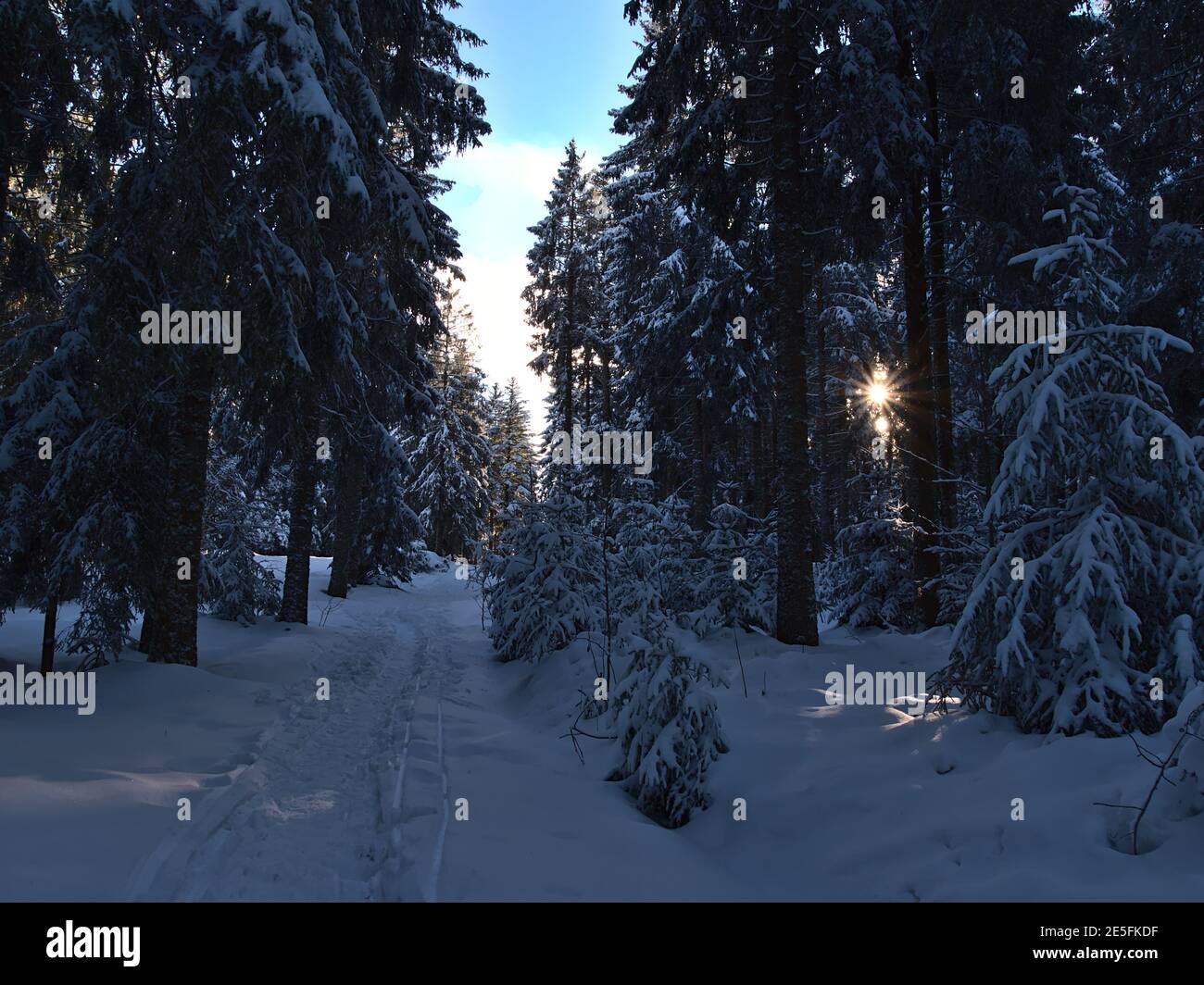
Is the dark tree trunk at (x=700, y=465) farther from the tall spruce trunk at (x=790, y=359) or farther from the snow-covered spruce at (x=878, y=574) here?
the tall spruce trunk at (x=790, y=359)

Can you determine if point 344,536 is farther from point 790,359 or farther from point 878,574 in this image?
point 878,574

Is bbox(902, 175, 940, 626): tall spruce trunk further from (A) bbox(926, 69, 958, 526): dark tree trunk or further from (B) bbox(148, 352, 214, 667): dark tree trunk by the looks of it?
(B) bbox(148, 352, 214, 667): dark tree trunk

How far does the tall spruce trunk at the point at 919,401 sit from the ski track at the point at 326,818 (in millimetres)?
7820

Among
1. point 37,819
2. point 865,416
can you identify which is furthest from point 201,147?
point 865,416

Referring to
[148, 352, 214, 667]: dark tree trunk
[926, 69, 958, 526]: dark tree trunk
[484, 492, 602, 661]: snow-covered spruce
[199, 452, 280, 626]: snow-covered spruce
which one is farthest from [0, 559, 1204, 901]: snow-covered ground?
[199, 452, 280, 626]: snow-covered spruce

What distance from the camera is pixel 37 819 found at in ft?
13.4

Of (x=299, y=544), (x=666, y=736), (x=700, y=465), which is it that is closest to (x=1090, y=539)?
(x=666, y=736)

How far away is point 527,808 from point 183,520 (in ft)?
19.9

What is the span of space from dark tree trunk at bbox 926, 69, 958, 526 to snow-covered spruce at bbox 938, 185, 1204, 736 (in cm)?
549

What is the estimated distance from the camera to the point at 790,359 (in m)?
9.59

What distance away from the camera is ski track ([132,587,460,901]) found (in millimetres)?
3688

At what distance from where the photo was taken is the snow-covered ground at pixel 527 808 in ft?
11.8
